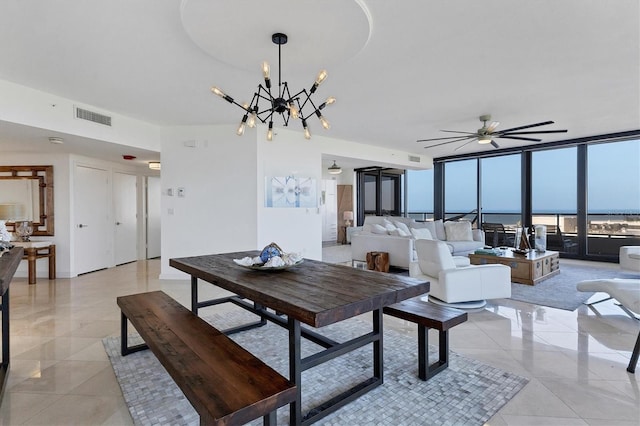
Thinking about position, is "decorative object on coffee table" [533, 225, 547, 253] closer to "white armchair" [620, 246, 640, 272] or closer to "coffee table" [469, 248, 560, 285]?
"coffee table" [469, 248, 560, 285]

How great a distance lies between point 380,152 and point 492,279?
449 centimetres

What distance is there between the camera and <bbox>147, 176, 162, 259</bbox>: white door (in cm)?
735

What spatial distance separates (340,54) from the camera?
8.37 ft

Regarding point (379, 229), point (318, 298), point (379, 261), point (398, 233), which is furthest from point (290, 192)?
point (318, 298)

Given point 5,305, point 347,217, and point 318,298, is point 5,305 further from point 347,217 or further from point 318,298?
point 347,217

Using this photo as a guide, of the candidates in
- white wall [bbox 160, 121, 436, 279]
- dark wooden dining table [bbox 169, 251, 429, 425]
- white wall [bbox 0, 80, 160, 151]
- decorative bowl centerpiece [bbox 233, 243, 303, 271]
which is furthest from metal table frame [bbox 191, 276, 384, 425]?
white wall [bbox 0, 80, 160, 151]

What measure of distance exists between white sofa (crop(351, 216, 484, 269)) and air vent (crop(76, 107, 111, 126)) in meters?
4.38

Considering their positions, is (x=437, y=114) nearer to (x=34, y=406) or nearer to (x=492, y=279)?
(x=492, y=279)

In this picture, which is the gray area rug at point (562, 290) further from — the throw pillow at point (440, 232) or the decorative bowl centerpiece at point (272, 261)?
the decorative bowl centerpiece at point (272, 261)

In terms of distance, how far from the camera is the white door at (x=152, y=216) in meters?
7.35

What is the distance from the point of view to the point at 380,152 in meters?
7.39

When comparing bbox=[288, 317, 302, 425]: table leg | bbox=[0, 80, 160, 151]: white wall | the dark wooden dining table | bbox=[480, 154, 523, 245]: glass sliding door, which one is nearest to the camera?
the dark wooden dining table

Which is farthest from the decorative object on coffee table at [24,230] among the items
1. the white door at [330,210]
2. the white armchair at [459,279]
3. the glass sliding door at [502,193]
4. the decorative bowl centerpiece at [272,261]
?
the glass sliding door at [502,193]

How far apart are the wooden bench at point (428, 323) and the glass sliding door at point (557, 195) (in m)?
6.23
